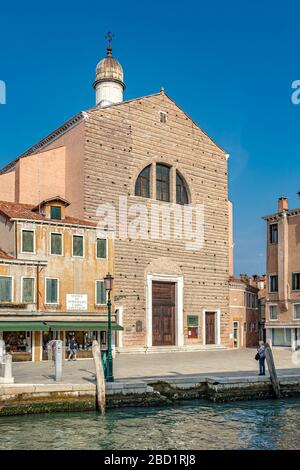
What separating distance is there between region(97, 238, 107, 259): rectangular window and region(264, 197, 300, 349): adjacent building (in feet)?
34.9

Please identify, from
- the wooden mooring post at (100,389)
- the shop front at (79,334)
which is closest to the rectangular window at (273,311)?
the shop front at (79,334)

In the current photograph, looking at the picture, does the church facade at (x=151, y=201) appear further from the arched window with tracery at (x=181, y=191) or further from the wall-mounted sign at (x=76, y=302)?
the wall-mounted sign at (x=76, y=302)

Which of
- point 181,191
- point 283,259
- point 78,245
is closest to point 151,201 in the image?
point 181,191

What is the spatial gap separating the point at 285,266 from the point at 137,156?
10122 millimetres

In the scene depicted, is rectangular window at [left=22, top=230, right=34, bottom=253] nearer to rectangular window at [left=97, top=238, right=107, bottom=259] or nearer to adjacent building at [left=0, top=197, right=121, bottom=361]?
adjacent building at [left=0, top=197, right=121, bottom=361]

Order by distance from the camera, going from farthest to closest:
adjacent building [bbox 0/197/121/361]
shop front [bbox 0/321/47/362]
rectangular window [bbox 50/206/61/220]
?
rectangular window [bbox 50/206/61/220] → adjacent building [bbox 0/197/121/361] → shop front [bbox 0/321/47/362]

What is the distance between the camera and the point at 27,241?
25312 millimetres

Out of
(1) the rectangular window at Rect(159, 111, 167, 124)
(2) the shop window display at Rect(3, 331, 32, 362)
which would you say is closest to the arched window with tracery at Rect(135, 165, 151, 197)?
(1) the rectangular window at Rect(159, 111, 167, 124)

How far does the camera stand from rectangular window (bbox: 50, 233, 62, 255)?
85.2ft

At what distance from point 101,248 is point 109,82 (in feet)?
48.0

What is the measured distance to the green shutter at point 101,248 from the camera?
2757 cm

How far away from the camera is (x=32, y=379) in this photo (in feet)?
56.5

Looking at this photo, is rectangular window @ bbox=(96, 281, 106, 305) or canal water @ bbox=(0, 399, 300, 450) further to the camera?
rectangular window @ bbox=(96, 281, 106, 305)
